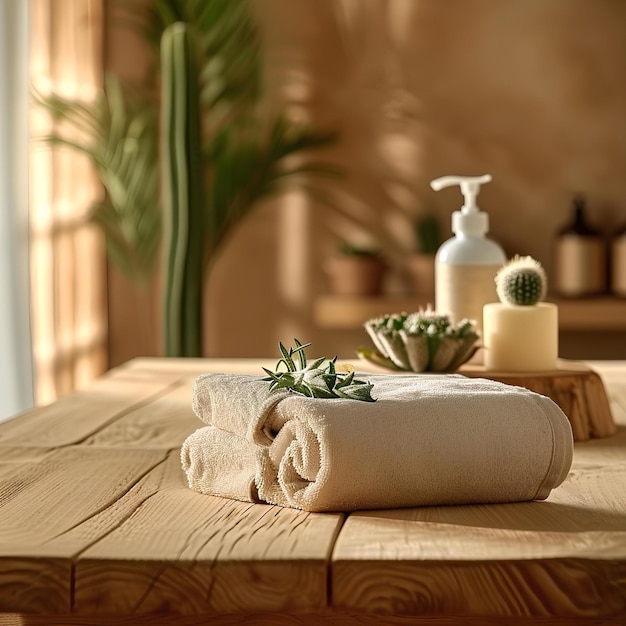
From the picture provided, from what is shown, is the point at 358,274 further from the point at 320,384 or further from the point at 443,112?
the point at 320,384

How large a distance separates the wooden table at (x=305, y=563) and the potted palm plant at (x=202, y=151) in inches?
81.2

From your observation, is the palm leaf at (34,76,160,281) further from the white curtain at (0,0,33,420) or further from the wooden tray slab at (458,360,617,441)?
the wooden tray slab at (458,360,617,441)

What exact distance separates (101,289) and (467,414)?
111 inches

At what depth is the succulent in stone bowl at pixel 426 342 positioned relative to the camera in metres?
1.02

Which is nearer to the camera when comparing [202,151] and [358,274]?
[202,151]

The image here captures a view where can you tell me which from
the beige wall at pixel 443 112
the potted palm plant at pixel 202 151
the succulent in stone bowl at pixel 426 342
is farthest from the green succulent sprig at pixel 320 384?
the beige wall at pixel 443 112

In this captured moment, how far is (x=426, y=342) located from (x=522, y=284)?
0.38ft

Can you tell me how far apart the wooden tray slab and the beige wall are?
2.25 m

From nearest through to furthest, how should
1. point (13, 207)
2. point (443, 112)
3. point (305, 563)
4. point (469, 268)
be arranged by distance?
point (305, 563) < point (469, 268) < point (13, 207) < point (443, 112)

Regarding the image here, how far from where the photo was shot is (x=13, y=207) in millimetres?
2482

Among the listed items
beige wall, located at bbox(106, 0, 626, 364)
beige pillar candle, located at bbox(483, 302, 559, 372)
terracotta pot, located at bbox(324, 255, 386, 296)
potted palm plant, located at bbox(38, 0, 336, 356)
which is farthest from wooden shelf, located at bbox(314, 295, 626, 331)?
beige pillar candle, located at bbox(483, 302, 559, 372)

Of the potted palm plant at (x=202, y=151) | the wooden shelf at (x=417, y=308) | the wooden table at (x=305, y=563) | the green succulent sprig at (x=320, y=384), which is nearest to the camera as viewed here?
the wooden table at (x=305, y=563)

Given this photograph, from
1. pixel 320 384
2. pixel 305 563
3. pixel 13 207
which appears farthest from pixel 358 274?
pixel 305 563

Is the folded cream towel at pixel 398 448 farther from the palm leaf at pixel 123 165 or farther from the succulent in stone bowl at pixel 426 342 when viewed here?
the palm leaf at pixel 123 165
